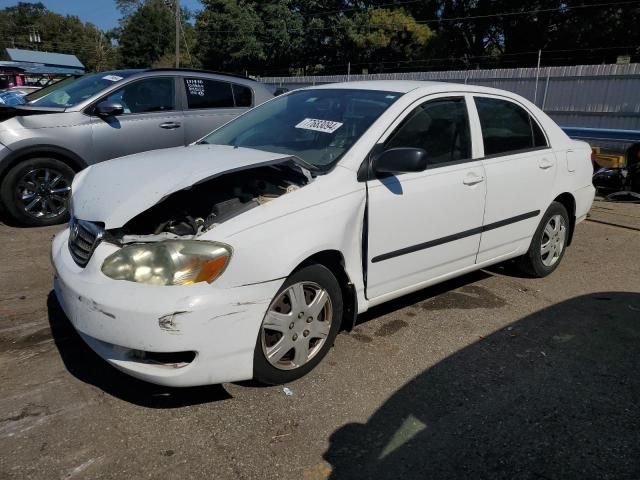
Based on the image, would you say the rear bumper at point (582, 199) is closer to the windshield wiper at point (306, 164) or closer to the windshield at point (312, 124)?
the windshield at point (312, 124)

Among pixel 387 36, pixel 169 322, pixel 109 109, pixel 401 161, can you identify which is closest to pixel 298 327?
pixel 169 322

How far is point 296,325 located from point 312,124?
1442 mm

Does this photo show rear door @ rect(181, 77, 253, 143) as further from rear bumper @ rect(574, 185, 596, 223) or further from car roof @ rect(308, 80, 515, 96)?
rear bumper @ rect(574, 185, 596, 223)

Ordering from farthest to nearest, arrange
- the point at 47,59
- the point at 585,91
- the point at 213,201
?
the point at 47,59 < the point at 585,91 < the point at 213,201

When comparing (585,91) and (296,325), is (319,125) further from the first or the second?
(585,91)

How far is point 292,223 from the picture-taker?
2732 millimetres

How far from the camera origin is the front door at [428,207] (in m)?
3.21

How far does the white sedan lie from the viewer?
97.7 inches

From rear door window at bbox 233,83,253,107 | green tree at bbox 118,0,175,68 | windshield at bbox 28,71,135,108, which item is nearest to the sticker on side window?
rear door window at bbox 233,83,253,107

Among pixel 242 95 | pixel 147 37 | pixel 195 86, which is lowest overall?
pixel 242 95

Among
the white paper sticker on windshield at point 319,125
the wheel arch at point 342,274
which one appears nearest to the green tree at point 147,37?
the white paper sticker on windshield at point 319,125

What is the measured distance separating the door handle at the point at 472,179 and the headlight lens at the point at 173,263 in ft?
6.14

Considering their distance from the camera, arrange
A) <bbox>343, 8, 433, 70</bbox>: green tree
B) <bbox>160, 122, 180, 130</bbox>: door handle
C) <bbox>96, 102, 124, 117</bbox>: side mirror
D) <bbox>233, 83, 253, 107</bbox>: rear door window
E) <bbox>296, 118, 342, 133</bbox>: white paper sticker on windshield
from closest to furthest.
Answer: <bbox>296, 118, 342, 133</bbox>: white paper sticker on windshield → <bbox>96, 102, 124, 117</bbox>: side mirror → <bbox>160, 122, 180, 130</bbox>: door handle → <bbox>233, 83, 253, 107</bbox>: rear door window → <bbox>343, 8, 433, 70</bbox>: green tree

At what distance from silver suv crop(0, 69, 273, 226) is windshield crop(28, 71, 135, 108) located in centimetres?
2
